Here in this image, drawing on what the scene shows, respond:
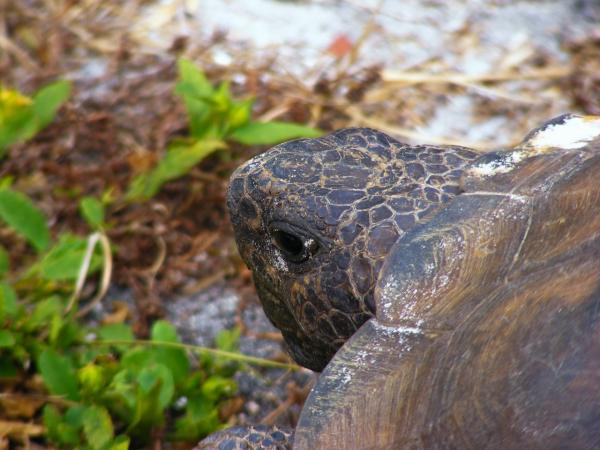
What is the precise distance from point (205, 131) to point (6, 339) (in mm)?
1119

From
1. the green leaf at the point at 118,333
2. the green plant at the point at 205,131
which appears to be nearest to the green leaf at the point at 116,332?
the green leaf at the point at 118,333

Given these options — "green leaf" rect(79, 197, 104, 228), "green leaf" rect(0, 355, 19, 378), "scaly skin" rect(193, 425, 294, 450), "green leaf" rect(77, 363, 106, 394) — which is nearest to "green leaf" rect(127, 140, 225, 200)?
"green leaf" rect(79, 197, 104, 228)

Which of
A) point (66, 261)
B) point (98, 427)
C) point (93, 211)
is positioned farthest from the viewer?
point (93, 211)

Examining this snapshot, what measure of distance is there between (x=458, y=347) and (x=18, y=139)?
2.04m

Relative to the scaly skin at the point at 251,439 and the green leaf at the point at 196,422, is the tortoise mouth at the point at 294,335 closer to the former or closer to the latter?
the scaly skin at the point at 251,439

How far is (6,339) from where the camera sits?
213 centimetres

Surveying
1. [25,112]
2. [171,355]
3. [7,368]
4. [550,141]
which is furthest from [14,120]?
[550,141]

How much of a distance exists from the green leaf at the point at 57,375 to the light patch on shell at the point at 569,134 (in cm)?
126

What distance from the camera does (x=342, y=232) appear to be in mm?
1757

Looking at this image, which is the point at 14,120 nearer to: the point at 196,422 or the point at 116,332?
the point at 116,332

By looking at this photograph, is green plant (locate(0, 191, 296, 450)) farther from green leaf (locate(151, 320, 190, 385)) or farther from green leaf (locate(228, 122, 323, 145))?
green leaf (locate(228, 122, 323, 145))

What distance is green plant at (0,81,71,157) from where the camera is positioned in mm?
2928

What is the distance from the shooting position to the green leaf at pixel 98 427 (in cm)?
203

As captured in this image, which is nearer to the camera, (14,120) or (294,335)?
(294,335)
